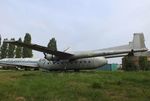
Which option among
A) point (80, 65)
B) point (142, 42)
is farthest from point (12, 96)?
point (142, 42)

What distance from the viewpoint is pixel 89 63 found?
42.2 meters

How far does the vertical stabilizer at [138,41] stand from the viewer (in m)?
42.7

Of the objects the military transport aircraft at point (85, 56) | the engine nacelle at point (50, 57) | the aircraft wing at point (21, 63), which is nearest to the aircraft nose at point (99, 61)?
the military transport aircraft at point (85, 56)

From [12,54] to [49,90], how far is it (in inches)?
3416

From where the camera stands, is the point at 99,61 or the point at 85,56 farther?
the point at 99,61

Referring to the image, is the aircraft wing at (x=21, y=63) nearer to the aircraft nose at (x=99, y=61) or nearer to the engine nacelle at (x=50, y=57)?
the engine nacelle at (x=50, y=57)

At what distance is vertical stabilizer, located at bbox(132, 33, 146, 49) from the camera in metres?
42.7

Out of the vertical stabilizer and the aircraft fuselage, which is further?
the vertical stabilizer

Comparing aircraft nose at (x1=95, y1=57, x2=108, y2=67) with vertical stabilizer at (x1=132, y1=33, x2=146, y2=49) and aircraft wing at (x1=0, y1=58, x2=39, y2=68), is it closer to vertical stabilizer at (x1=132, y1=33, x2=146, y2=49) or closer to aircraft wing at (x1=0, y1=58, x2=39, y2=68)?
vertical stabilizer at (x1=132, y1=33, x2=146, y2=49)

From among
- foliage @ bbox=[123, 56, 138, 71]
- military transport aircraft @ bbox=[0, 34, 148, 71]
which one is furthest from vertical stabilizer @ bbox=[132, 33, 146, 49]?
foliage @ bbox=[123, 56, 138, 71]

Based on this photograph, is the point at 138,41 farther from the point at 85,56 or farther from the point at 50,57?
the point at 50,57

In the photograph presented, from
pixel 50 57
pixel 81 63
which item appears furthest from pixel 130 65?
pixel 50 57

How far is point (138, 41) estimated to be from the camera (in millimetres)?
43188

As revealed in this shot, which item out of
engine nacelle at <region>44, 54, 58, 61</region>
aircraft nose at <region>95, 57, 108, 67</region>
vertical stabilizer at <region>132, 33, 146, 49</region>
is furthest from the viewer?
vertical stabilizer at <region>132, 33, 146, 49</region>
